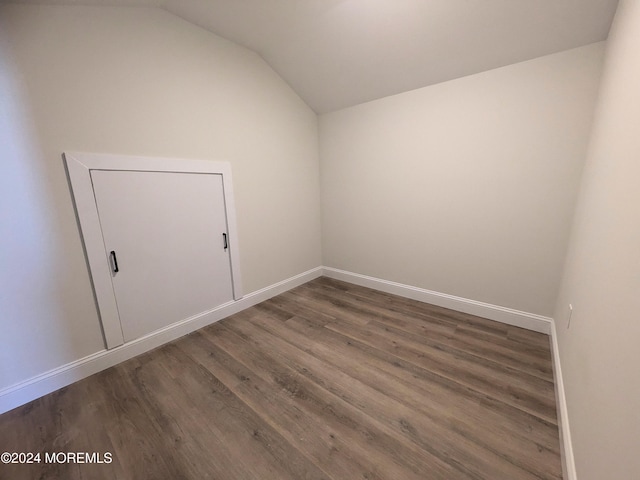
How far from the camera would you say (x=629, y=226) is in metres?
0.88

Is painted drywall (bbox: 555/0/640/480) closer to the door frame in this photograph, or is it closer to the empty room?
the empty room

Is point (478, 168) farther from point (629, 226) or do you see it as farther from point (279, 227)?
point (279, 227)

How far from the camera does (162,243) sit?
84.2 inches

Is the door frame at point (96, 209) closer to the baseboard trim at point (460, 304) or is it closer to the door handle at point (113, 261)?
the door handle at point (113, 261)

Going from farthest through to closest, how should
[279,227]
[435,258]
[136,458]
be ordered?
1. [279,227]
2. [435,258]
3. [136,458]

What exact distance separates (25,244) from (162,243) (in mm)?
756

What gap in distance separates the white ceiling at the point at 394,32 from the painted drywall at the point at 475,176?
15 cm

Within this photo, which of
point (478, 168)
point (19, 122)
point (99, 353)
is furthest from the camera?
point (478, 168)

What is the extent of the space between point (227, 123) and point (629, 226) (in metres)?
2.74

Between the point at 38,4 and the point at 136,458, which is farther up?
the point at 38,4

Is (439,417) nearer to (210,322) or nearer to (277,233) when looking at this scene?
(210,322)

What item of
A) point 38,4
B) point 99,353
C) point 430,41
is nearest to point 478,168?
point 430,41

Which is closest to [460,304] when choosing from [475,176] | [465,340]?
[465,340]

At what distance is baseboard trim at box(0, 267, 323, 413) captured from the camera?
160 centimetres
